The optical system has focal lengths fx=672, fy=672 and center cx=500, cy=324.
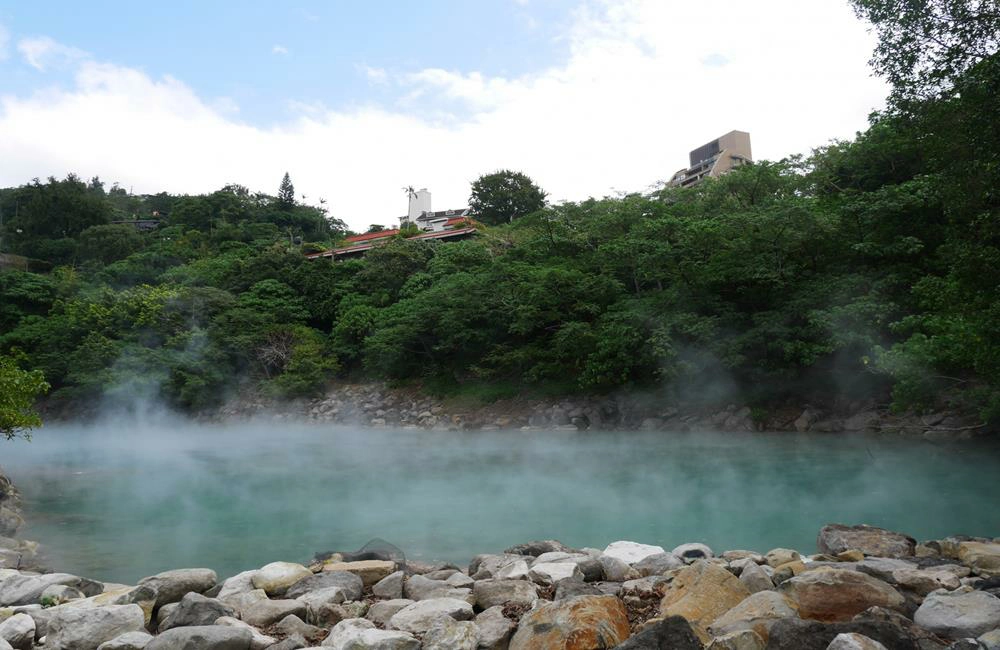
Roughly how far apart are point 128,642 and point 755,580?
363 cm

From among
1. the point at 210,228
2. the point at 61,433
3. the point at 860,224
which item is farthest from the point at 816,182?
the point at 210,228

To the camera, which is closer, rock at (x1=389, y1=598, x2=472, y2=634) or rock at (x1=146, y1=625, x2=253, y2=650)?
rock at (x1=146, y1=625, x2=253, y2=650)

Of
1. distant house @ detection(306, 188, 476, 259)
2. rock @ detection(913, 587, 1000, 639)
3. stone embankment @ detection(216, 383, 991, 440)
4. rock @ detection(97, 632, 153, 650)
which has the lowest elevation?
stone embankment @ detection(216, 383, 991, 440)

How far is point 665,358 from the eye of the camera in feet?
54.7

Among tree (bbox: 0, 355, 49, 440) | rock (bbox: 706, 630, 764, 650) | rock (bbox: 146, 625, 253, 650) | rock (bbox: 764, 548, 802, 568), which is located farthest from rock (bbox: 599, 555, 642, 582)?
tree (bbox: 0, 355, 49, 440)

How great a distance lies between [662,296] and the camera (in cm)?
1752

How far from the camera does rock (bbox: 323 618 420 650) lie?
11.4 feet

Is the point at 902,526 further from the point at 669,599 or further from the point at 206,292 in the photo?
the point at 206,292

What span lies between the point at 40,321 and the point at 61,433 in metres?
8.59

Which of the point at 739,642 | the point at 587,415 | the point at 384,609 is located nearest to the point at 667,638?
the point at 739,642

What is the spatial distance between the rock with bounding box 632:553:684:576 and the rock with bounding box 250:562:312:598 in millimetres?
2538

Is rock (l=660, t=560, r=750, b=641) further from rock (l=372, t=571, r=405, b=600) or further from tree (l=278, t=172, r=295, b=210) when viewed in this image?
tree (l=278, t=172, r=295, b=210)

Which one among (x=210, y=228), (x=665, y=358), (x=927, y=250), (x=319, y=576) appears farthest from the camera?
(x=210, y=228)

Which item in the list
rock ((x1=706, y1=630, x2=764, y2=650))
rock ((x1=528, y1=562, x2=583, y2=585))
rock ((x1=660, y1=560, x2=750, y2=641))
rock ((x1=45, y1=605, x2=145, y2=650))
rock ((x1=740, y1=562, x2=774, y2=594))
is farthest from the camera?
rock ((x1=528, y1=562, x2=583, y2=585))
